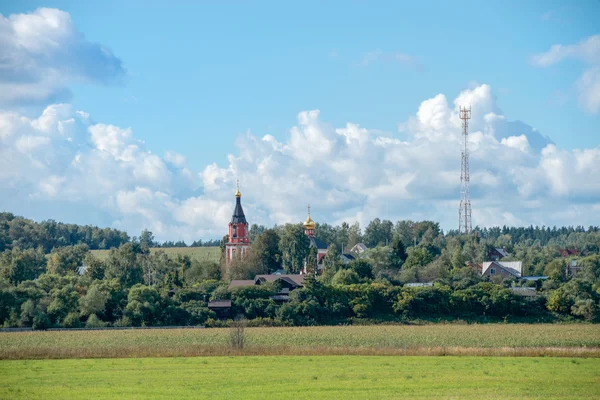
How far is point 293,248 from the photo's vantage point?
363 ft

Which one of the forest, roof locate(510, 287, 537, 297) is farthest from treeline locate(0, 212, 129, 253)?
roof locate(510, 287, 537, 297)

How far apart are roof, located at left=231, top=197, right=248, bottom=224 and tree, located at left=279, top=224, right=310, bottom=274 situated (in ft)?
38.7

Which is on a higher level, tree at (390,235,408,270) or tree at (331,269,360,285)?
tree at (390,235,408,270)

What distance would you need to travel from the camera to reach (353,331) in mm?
64750

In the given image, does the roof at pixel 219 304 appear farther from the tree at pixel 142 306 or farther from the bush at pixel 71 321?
the bush at pixel 71 321

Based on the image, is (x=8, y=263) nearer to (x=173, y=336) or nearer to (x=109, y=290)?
(x=109, y=290)

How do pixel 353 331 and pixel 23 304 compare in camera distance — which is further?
pixel 23 304

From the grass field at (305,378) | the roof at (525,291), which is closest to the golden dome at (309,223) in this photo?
the roof at (525,291)

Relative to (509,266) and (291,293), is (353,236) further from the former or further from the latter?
(291,293)

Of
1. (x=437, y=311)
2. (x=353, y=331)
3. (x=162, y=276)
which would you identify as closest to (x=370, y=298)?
(x=437, y=311)

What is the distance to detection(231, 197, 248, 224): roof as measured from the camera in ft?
399

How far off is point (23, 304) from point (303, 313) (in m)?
23.5

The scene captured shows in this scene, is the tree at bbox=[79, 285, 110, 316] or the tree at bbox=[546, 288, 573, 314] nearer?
the tree at bbox=[79, 285, 110, 316]

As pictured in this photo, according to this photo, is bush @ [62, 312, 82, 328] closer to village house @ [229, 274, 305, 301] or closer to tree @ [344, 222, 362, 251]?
village house @ [229, 274, 305, 301]
